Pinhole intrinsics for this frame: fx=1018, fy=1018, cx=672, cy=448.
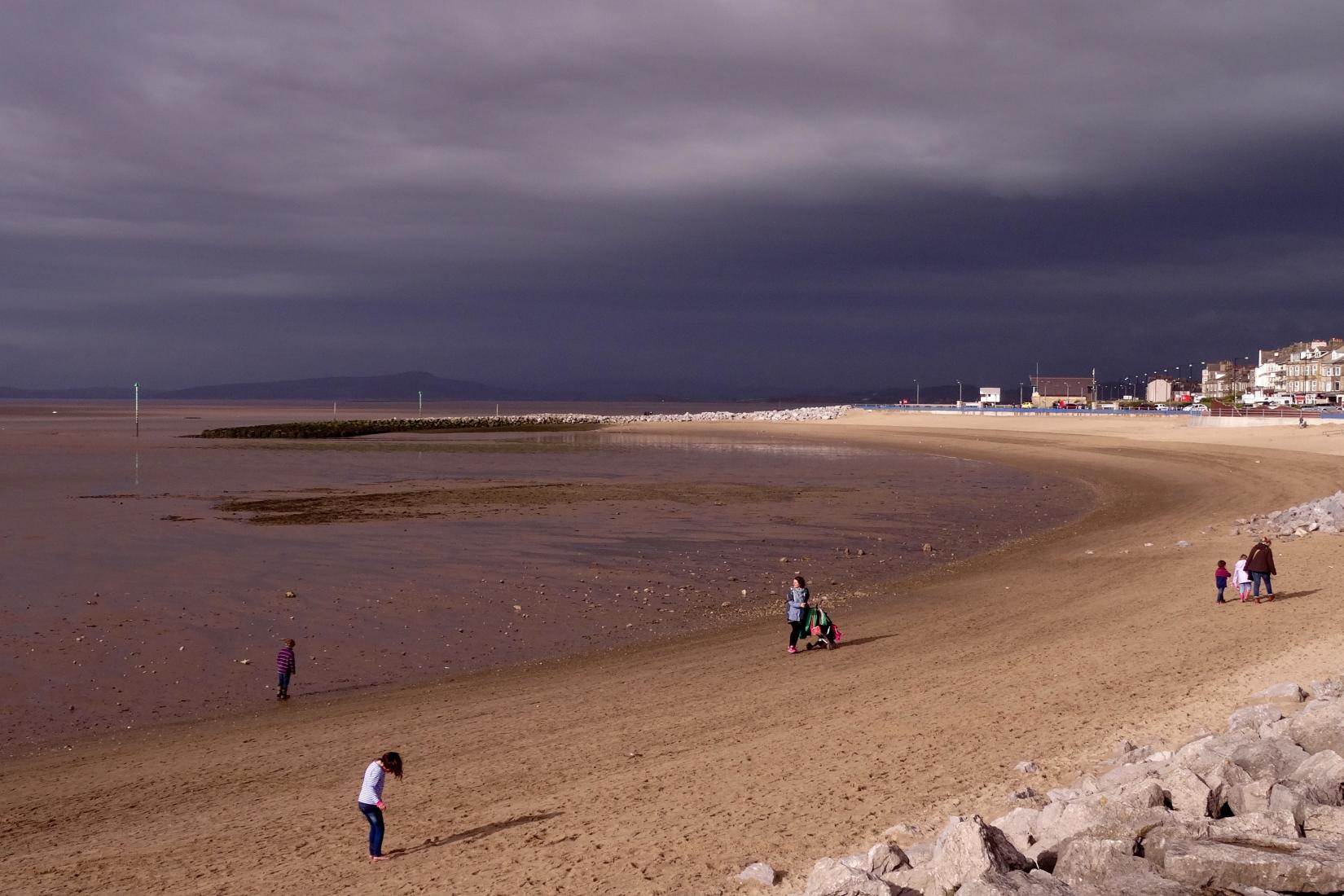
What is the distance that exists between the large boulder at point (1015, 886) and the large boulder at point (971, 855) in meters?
0.09

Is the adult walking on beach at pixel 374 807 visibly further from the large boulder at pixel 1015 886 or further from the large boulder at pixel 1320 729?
the large boulder at pixel 1320 729

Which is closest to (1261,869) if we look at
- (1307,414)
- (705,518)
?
(705,518)

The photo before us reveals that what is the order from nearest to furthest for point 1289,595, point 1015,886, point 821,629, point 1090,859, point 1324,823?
point 1015,886
point 1090,859
point 1324,823
point 821,629
point 1289,595

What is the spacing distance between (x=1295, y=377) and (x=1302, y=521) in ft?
508

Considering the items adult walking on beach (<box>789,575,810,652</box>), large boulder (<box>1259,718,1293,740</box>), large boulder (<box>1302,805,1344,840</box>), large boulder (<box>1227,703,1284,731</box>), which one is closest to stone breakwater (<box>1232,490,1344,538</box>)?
adult walking on beach (<box>789,575,810,652</box>)

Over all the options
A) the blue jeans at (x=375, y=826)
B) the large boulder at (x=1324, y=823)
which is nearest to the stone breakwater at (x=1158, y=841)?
the large boulder at (x=1324, y=823)

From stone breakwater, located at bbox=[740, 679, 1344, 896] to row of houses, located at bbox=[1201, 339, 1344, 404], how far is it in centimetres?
11689

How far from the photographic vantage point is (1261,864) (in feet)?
18.4

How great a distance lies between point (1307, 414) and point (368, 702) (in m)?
73.7

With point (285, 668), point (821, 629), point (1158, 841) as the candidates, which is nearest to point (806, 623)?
point (821, 629)

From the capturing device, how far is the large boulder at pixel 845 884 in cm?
625

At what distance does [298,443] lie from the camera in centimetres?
8438

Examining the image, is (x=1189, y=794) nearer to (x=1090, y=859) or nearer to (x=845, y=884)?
(x=1090, y=859)

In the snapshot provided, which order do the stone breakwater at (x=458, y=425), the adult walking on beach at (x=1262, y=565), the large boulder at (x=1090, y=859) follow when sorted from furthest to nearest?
the stone breakwater at (x=458, y=425), the adult walking on beach at (x=1262, y=565), the large boulder at (x=1090, y=859)
